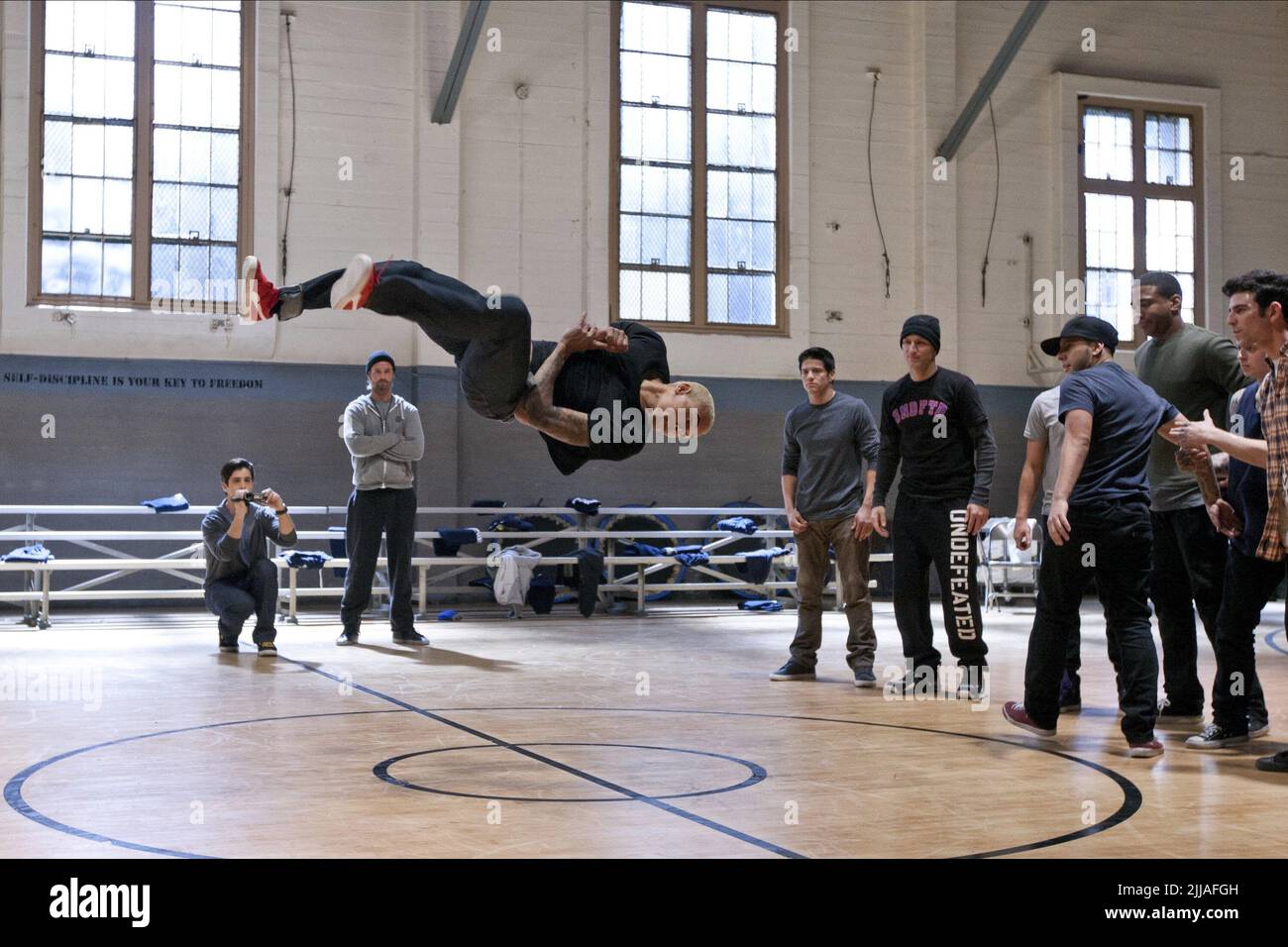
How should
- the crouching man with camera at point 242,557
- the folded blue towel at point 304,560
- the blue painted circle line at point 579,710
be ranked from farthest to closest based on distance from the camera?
the folded blue towel at point 304,560, the crouching man with camera at point 242,557, the blue painted circle line at point 579,710

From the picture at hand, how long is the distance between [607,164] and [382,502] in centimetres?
579

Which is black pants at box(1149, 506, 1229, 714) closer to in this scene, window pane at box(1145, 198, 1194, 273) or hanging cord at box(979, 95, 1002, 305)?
hanging cord at box(979, 95, 1002, 305)

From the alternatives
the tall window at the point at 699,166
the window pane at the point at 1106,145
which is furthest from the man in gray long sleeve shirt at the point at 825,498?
the window pane at the point at 1106,145

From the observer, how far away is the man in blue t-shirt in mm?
4625

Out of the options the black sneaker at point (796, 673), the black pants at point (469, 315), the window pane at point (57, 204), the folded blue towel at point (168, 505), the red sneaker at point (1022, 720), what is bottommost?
the black sneaker at point (796, 673)

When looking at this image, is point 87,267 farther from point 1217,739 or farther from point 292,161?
point 1217,739

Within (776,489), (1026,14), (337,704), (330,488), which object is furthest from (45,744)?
(1026,14)

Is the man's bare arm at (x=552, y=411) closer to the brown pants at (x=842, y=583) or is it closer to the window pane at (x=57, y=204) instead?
the brown pants at (x=842, y=583)

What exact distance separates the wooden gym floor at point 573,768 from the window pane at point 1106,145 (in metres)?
8.76

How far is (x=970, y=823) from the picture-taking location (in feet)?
11.6

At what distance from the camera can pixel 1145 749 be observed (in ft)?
15.0

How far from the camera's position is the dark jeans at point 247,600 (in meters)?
7.97

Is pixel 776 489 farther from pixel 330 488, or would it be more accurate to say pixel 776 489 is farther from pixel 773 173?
pixel 330 488

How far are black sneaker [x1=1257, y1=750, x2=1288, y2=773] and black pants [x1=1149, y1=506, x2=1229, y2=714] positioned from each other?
2.24 ft
